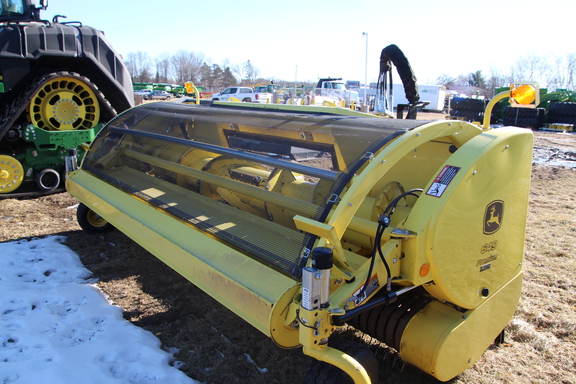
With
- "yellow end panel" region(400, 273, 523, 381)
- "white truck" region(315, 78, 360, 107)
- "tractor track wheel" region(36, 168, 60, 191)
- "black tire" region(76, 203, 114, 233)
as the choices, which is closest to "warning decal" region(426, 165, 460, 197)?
"yellow end panel" region(400, 273, 523, 381)

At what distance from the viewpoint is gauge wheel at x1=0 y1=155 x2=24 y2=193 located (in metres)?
5.59

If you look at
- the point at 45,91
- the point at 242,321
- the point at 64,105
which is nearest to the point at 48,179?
the point at 64,105

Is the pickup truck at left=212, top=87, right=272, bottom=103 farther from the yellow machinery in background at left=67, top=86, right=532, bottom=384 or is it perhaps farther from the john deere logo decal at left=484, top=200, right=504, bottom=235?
the john deere logo decal at left=484, top=200, right=504, bottom=235

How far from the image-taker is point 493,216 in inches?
90.3

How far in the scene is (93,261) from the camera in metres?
3.95

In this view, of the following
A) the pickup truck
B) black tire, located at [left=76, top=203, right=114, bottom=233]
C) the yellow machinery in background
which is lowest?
black tire, located at [left=76, top=203, right=114, bottom=233]

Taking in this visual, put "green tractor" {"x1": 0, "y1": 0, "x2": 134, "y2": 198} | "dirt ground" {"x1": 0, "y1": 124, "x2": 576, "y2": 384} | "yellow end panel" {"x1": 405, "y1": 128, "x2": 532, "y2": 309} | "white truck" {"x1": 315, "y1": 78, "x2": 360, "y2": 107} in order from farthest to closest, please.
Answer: "white truck" {"x1": 315, "y1": 78, "x2": 360, "y2": 107}
"green tractor" {"x1": 0, "y1": 0, "x2": 134, "y2": 198}
"dirt ground" {"x1": 0, "y1": 124, "x2": 576, "y2": 384}
"yellow end panel" {"x1": 405, "y1": 128, "x2": 532, "y2": 309}

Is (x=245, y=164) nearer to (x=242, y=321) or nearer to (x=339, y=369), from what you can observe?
(x=242, y=321)

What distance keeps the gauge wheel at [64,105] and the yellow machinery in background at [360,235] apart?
3553 mm

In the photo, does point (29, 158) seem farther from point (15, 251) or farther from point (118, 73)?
point (15, 251)

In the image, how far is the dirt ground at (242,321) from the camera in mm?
2533

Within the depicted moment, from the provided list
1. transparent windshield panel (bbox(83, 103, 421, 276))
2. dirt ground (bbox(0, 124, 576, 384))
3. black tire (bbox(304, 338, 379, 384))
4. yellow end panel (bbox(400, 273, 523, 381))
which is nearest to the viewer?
black tire (bbox(304, 338, 379, 384))

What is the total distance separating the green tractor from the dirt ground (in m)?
1.04

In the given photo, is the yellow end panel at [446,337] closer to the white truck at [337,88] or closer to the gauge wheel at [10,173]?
the gauge wheel at [10,173]
